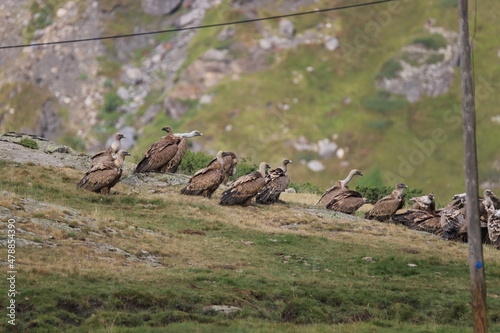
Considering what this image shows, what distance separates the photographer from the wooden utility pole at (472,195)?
1400cm

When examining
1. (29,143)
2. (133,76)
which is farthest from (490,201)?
(133,76)

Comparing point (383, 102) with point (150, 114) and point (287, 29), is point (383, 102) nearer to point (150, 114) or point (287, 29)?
point (287, 29)

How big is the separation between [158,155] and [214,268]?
1398 cm

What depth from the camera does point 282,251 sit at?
73.6ft

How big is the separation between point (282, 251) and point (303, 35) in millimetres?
103329

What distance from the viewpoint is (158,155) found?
3241cm

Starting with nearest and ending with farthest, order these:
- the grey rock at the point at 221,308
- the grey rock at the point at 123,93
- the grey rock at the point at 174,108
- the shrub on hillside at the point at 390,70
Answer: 1. the grey rock at the point at 221,308
2. the grey rock at the point at 174,108
3. the shrub on hillside at the point at 390,70
4. the grey rock at the point at 123,93

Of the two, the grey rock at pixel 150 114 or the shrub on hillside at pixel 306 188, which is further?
the grey rock at pixel 150 114

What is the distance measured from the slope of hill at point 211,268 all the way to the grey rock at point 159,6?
11224 cm

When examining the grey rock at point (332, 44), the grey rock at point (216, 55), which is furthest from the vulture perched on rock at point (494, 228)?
the grey rock at point (332, 44)

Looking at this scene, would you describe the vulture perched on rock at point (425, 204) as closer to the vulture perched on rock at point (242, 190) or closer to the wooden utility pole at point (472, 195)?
the vulture perched on rock at point (242, 190)

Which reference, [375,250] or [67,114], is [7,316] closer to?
[375,250]

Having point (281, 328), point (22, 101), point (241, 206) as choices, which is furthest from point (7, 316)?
point (22, 101)

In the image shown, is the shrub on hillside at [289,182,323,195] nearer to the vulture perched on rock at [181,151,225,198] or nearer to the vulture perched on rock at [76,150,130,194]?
the vulture perched on rock at [181,151,225,198]
